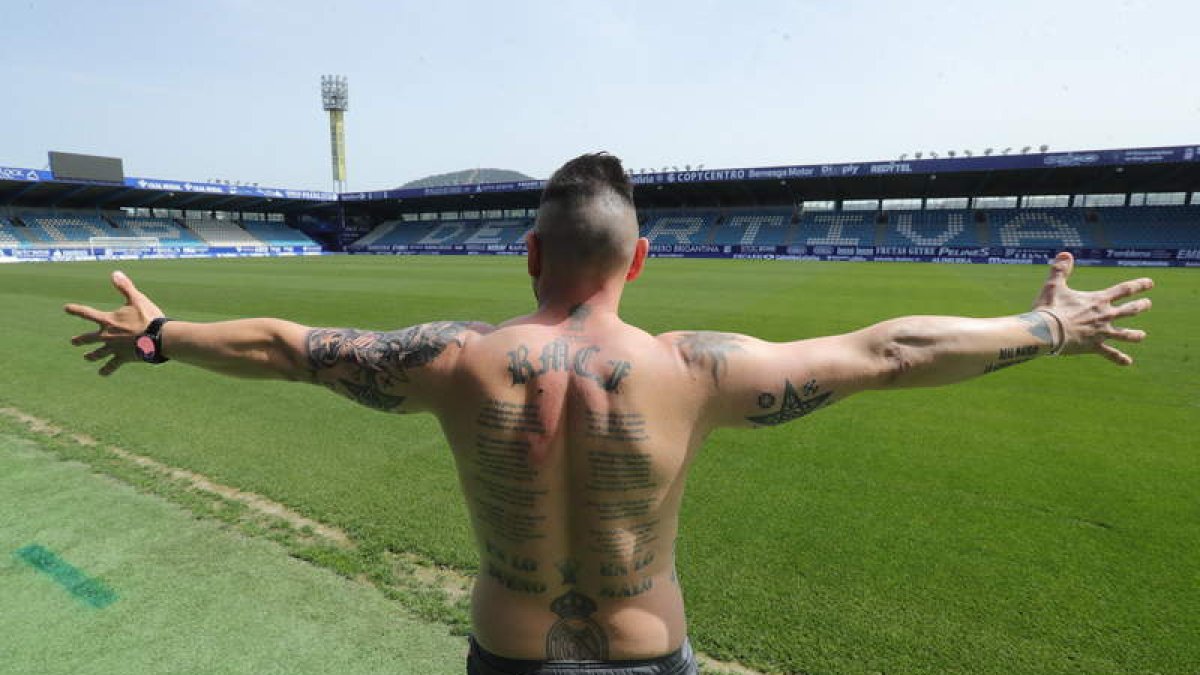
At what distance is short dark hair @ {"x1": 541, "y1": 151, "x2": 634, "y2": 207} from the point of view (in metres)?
1.61

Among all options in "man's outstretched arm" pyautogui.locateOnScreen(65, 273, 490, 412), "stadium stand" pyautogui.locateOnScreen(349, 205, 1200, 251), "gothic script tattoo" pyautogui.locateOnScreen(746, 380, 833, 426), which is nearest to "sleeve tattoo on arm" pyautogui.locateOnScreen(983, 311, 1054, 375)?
"gothic script tattoo" pyautogui.locateOnScreen(746, 380, 833, 426)

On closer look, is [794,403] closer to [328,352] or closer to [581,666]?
[581,666]

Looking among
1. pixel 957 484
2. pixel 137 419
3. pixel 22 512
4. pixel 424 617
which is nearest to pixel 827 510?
pixel 957 484

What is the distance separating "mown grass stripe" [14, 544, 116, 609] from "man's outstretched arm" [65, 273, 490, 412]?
2.37m

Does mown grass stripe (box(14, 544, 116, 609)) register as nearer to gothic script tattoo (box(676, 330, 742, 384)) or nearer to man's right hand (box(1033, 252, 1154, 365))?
gothic script tattoo (box(676, 330, 742, 384))

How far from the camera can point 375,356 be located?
5.85ft

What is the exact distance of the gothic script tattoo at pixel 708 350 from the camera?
1.63m

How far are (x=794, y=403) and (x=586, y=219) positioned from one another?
2.57 ft

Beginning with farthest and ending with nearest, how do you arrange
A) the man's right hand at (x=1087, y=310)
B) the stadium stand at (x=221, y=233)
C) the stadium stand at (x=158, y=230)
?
the stadium stand at (x=221, y=233)
the stadium stand at (x=158, y=230)
the man's right hand at (x=1087, y=310)

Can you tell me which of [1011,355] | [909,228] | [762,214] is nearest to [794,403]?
[1011,355]

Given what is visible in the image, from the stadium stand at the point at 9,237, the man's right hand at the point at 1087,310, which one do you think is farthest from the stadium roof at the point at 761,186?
the man's right hand at the point at 1087,310

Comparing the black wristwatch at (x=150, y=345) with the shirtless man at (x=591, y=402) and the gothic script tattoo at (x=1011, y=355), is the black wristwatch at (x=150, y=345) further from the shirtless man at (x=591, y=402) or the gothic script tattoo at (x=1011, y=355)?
the gothic script tattoo at (x=1011, y=355)

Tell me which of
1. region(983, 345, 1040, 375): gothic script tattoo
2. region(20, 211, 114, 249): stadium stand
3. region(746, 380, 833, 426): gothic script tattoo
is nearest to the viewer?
region(746, 380, 833, 426): gothic script tattoo

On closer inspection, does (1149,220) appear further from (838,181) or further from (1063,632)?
(1063,632)
